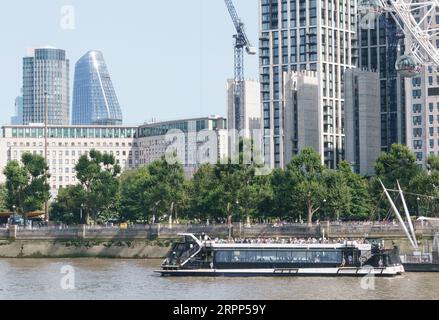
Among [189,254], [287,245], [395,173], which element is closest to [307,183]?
[395,173]

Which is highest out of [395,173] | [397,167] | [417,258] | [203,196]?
[397,167]

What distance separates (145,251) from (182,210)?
21.9 metres

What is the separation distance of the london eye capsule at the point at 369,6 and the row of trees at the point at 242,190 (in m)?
25.4

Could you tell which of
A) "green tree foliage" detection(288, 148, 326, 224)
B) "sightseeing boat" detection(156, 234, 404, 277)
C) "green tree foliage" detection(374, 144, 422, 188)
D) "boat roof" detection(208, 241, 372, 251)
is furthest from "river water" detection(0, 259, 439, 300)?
"green tree foliage" detection(374, 144, 422, 188)

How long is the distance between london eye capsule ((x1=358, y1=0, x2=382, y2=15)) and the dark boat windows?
29.2m

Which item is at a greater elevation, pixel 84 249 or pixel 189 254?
pixel 189 254

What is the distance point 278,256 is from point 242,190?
39.4 meters

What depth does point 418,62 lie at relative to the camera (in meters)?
145

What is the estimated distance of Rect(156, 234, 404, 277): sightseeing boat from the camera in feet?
374

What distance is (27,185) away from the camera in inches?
6737

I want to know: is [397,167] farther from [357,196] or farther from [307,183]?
[357,196]

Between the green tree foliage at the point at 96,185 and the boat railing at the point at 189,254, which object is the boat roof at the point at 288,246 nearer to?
the boat railing at the point at 189,254

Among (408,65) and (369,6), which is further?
(408,65)
